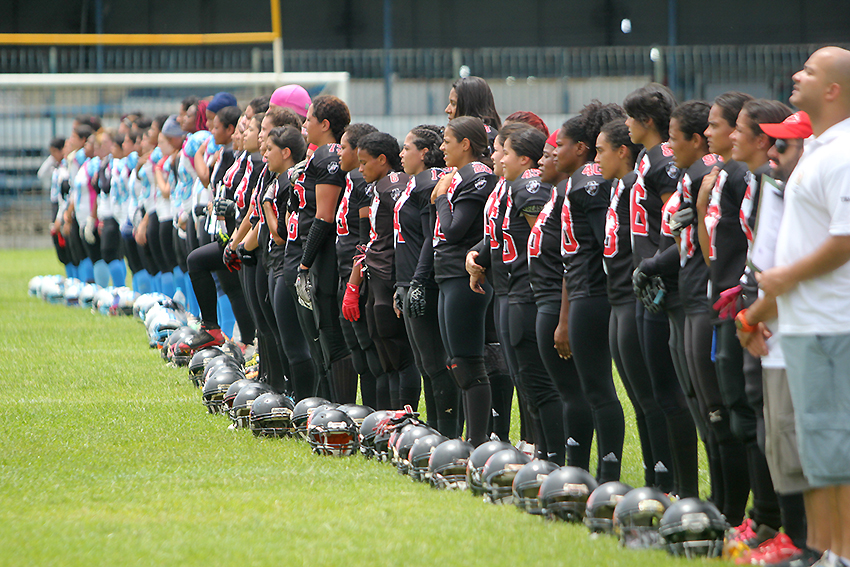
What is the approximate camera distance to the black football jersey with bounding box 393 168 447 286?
674cm

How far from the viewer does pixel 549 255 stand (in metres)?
5.79

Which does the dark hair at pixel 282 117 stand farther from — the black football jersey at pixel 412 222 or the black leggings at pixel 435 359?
the black leggings at pixel 435 359

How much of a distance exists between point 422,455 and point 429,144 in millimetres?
2001

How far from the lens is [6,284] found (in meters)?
19.6

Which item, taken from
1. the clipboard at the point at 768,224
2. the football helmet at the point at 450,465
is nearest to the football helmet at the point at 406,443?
the football helmet at the point at 450,465

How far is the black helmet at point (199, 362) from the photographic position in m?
9.48

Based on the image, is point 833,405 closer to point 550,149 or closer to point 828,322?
point 828,322

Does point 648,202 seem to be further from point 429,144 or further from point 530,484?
point 429,144

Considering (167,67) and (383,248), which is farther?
(167,67)

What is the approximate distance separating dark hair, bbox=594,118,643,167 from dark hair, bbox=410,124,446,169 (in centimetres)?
157

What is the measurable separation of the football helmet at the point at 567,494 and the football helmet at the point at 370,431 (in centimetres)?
188

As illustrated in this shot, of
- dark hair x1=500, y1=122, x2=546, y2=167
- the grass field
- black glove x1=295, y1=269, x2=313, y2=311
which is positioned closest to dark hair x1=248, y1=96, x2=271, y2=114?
black glove x1=295, y1=269, x2=313, y2=311

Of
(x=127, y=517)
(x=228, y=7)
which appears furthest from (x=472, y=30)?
(x=127, y=517)

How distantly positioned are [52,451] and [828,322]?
16.8ft
